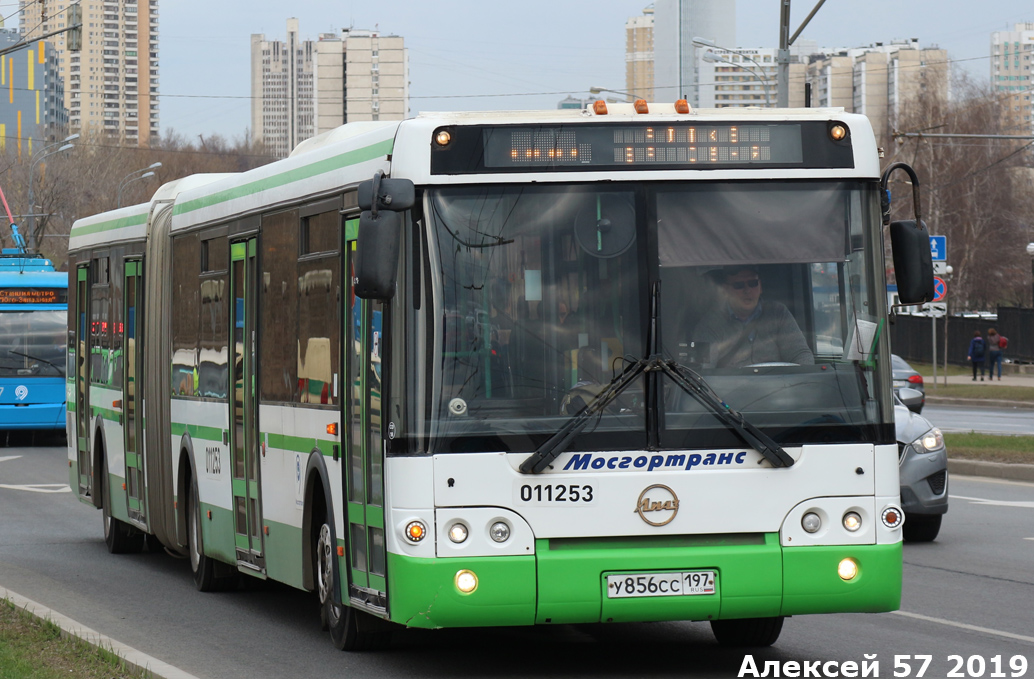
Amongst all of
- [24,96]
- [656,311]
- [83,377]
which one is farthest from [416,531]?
[24,96]

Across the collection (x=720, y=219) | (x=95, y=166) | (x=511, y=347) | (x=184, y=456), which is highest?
(x=95, y=166)

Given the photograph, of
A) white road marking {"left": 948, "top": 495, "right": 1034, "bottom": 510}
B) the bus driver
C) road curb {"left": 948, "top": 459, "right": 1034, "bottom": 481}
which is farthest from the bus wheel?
road curb {"left": 948, "top": 459, "right": 1034, "bottom": 481}

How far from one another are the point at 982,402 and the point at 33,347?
22.0 metres

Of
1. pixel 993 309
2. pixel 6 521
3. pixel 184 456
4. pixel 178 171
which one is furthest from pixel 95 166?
pixel 184 456

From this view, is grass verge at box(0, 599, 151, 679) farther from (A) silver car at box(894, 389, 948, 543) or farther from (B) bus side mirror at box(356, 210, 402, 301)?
(A) silver car at box(894, 389, 948, 543)

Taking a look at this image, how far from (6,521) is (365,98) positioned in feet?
307

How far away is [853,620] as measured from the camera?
9.84 meters

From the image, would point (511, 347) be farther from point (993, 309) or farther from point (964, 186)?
point (993, 309)

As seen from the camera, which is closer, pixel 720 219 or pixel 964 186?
pixel 720 219

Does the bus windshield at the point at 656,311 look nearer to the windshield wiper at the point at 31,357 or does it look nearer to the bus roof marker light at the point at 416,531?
the bus roof marker light at the point at 416,531

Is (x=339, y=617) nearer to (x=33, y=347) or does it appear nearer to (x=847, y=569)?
(x=847, y=569)

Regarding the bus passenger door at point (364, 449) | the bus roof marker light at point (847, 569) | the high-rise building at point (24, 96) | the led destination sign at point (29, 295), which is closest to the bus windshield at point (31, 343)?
the led destination sign at point (29, 295)

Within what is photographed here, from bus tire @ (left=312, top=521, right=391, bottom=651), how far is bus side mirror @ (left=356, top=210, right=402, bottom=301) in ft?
6.55

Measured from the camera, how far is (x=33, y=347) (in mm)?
29438
